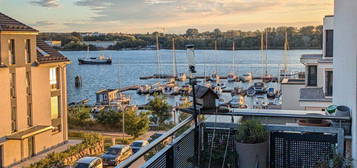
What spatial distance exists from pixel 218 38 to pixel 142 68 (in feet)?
202

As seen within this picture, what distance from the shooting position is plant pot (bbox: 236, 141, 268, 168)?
2.96 meters

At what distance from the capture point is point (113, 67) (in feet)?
258

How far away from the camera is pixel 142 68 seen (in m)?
75.4

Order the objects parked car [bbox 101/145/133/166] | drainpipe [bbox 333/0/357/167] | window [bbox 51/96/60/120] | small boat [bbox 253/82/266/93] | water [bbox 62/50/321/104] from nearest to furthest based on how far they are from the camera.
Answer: drainpipe [bbox 333/0/357/167] → parked car [bbox 101/145/133/166] → window [bbox 51/96/60/120] → small boat [bbox 253/82/266/93] → water [bbox 62/50/321/104]

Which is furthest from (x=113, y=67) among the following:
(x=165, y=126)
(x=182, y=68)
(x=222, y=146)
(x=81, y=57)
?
(x=222, y=146)

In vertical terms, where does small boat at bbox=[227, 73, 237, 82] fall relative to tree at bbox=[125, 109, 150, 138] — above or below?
above

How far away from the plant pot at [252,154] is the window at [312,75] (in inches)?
599

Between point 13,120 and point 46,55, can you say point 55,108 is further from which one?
point 13,120

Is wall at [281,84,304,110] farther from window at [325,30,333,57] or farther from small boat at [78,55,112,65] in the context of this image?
small boat at [78,55,112,65]

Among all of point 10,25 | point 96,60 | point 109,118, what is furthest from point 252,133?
point 96,60

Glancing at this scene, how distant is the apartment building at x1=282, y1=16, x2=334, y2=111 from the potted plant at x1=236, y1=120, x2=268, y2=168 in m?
11.4

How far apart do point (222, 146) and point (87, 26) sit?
155ft

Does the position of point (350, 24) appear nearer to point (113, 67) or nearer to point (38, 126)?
point (38, 126)

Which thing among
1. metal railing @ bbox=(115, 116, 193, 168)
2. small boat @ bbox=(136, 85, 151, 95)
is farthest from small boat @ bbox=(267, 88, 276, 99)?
metal railing @ bbox=(115, 116, 193, 168)
